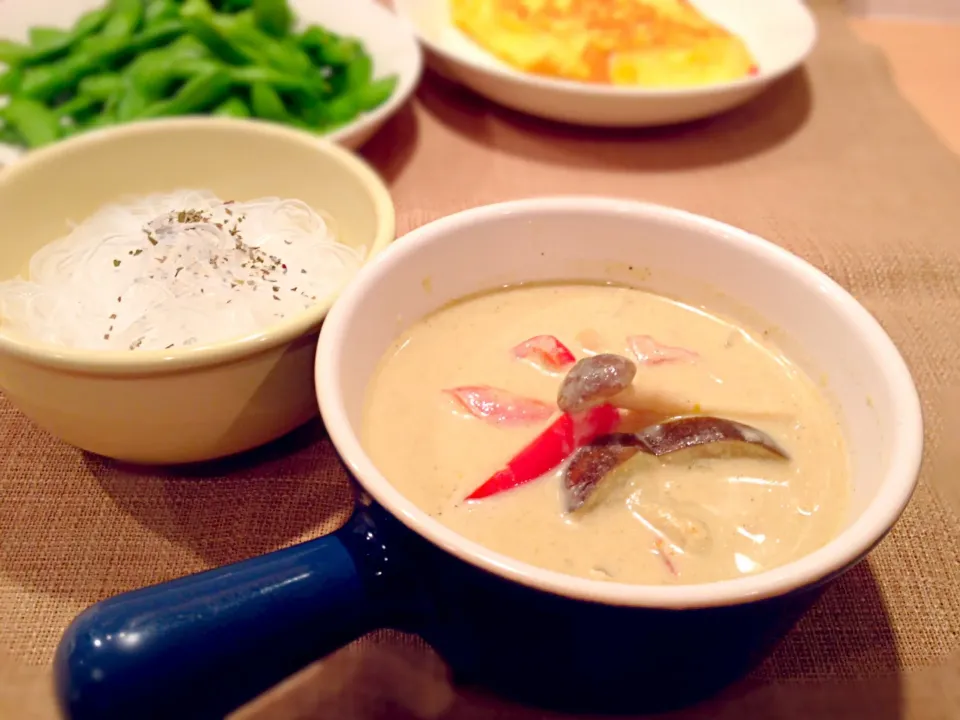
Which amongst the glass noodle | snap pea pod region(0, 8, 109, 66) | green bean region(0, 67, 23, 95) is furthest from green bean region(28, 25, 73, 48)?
the glass noodle

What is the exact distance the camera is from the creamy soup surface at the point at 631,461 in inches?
28.7

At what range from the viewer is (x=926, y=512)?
1005mm

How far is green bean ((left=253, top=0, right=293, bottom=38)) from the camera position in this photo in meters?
1.70

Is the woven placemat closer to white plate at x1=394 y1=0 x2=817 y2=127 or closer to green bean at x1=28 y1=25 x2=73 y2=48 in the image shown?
white plate at x1=394 y1=0 x2=817 y2=127

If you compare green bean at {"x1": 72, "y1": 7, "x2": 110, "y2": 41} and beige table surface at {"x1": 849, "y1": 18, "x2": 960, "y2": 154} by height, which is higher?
beige table surface at {"x1": 849, "y1": 18, "x2": 960, "y2": 154}

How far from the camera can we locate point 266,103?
153 cm

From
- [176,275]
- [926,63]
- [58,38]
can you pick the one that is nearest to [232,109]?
[58,38]

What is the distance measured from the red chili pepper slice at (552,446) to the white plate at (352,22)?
0.99 metres

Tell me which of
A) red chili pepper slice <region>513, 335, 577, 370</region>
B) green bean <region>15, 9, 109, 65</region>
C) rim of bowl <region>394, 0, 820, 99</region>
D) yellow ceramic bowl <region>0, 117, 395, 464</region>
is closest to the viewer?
yellow ceramic bowl <region>0, 117, 395, 464</region>

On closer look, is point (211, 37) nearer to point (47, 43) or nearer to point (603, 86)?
point (47, 43)

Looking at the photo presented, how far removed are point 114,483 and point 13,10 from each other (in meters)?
1.36

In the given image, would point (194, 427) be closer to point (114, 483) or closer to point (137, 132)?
point (114, 483)

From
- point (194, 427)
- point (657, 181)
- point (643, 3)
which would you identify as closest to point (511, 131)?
point (657, 181)

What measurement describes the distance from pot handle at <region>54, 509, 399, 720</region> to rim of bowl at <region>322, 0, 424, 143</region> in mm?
→ 957
